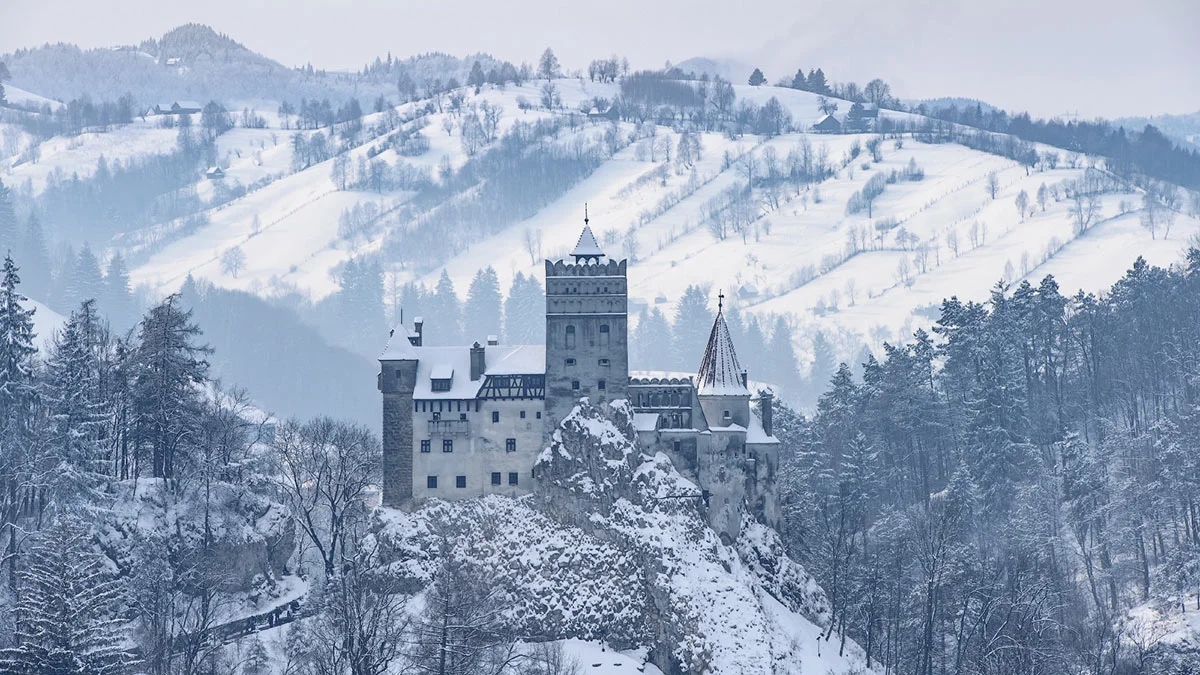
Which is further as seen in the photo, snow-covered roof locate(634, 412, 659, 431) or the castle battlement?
the castle battlement

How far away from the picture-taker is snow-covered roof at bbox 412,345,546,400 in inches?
3939

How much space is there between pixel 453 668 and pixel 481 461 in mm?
13262

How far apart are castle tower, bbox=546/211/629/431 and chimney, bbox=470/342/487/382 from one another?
12.1 feet

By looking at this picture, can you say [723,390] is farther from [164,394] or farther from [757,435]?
[164,394]

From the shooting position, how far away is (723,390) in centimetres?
10206

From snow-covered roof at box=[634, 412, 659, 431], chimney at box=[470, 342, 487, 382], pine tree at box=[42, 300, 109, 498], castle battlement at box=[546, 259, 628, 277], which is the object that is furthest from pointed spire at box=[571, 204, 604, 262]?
pine tree at box=[42, 300, 109, 498]

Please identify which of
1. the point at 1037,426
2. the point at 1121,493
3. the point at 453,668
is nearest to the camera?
the point at 453,668

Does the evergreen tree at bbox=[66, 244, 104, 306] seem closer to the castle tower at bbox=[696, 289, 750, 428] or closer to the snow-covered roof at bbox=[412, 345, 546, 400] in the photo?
the snow-covered roof at bbox=[412, 345, 546, 400]

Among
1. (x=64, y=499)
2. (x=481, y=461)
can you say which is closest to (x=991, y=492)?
(x=481, y=461)

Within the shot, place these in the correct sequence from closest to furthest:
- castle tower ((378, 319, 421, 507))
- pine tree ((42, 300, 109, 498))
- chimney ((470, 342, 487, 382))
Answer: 1. pine tree ((42, 300, 109, 498))
2. castle tower ((378, 319, 421, 507))
3. chimney ((470, 342, 487, 382))

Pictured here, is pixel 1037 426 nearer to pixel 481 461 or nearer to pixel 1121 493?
pixel 1121 493

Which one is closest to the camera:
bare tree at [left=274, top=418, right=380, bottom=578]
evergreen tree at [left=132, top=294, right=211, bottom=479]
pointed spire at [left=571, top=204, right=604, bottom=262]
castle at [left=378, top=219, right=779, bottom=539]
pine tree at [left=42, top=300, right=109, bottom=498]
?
pine tree at [left=42, top=300, right=109, bottom=498]

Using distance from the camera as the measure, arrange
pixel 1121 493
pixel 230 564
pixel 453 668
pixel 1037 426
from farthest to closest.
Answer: pixel 1037 426 → pixel 1121 493 → pixel 230 564 → pixel 453 668

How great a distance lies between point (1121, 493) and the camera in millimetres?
111812
